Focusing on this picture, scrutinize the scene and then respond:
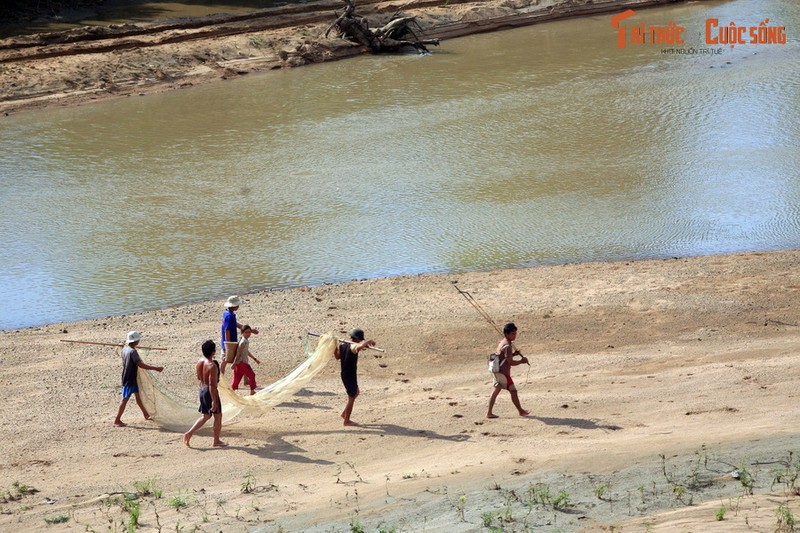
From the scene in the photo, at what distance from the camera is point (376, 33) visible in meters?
31.8

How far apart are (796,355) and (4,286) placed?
11.9 metres

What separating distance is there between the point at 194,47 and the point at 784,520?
83.4ft

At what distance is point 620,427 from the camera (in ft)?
32.8

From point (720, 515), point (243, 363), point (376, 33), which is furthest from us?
point (376, 33)

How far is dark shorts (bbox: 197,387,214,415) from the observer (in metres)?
10.1

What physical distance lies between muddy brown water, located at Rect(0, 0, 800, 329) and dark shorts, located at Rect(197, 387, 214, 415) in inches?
212

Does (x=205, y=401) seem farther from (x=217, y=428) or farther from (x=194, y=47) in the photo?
(x=194, y=47)

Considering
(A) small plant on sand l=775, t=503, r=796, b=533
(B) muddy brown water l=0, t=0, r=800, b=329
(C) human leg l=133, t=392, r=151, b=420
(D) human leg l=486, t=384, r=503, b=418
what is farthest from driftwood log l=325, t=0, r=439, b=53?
(A) small plant on sand l=775, t=503, r=796, b=533

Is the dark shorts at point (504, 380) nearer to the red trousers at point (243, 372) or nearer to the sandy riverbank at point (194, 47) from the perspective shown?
the red trousers at point (243, 372)

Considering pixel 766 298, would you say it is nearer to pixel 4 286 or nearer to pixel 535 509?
pixel 535 509

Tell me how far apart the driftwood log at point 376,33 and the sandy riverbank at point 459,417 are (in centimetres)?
1776

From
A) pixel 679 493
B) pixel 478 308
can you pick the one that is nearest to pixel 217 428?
pixel 679 493

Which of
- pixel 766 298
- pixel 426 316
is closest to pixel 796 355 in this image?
pixel 766 298

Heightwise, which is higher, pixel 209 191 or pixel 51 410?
pixel 209 191
